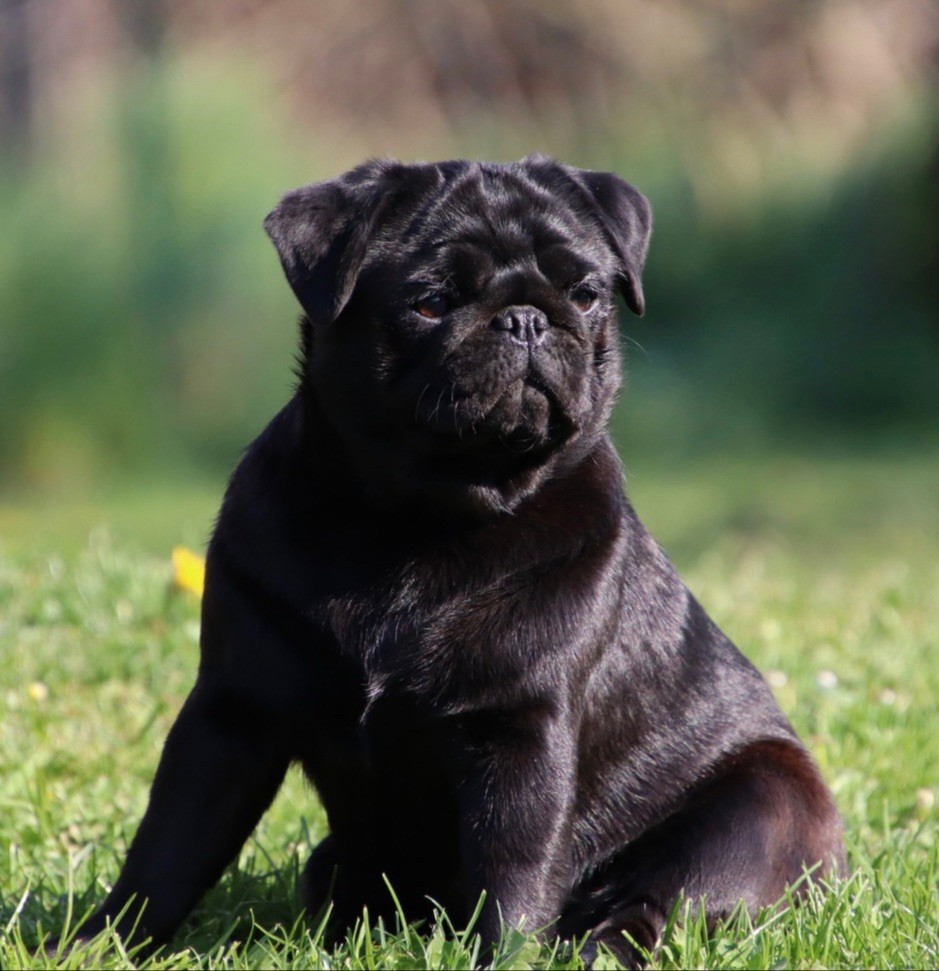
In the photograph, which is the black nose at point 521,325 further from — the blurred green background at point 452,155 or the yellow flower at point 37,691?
the blurred green background at point 452,155

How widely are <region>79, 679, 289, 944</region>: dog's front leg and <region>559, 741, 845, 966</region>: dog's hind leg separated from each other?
2.15ft

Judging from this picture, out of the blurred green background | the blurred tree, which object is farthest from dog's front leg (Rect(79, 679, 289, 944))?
the blurred tree

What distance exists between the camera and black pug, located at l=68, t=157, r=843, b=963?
2695mm

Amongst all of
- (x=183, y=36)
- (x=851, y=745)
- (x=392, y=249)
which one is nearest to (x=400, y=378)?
(x=392, y=249)

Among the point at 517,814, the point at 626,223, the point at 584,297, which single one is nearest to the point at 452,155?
the point at 626,223

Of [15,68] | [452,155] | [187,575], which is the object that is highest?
[15,68]

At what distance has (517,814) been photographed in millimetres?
2645

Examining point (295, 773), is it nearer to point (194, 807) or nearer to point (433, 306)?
point (194, 807)

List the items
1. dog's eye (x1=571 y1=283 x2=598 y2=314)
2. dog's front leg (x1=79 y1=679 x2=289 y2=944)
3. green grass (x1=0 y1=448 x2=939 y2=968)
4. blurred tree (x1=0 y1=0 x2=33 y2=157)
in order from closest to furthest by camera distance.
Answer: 1. green grass (x1=0 y1=448 x2=939 y2=968)
2. dog's front leg (x1=79 y1=679 x2=289 y2=944)
3. dog's eye (x1=571 y1=283 x2=598 y2=314)
4. blurred tree (x1=0 y1=0 x2=33 y2=157)

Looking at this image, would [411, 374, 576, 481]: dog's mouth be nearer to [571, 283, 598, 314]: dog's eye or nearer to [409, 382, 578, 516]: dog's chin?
[409, 382, 578, 516]: dog's chin

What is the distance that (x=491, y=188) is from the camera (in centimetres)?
306

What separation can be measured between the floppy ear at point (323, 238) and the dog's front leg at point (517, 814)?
2.72 feet

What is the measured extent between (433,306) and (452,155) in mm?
10047

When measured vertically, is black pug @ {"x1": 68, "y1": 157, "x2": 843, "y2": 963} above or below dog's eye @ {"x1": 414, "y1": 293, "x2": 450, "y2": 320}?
below
